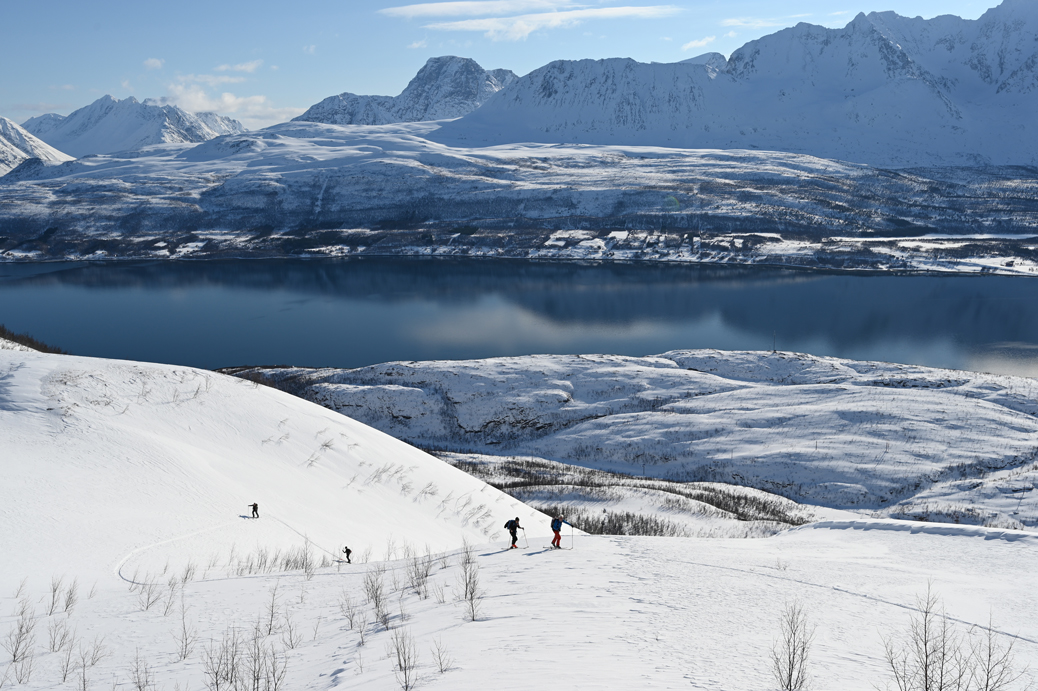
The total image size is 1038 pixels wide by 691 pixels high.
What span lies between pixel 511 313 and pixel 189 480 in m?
80.1

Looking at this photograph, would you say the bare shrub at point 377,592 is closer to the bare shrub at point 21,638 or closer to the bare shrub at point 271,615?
the bare shrub at point 271,615

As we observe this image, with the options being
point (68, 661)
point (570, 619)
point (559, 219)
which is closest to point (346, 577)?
point (68, 661)

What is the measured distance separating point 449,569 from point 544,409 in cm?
3841

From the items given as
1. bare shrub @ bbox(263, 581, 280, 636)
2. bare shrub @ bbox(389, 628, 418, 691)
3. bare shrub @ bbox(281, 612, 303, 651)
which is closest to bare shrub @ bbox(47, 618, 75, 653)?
bare shrub @ bbox(263, 581, 280, 636)

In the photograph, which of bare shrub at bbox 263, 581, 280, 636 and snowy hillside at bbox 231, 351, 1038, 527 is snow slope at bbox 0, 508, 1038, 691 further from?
snowy hillside at bbox 231, 351, 1038, 527

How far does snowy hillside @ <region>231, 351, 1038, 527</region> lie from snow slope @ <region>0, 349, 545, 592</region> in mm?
19869

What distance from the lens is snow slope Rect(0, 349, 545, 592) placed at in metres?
15.5

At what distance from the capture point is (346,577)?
15.1m

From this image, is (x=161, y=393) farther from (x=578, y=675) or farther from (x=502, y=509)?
(x=578, y=675)

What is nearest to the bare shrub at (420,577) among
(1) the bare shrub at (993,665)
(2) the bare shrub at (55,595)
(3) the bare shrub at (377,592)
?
→ (3) the bare shrub at (377,592)

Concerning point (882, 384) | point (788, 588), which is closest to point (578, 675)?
point (788, 588)

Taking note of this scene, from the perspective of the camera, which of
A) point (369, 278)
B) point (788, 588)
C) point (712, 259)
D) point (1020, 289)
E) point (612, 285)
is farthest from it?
point (712, 259)

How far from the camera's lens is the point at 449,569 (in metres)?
15.5

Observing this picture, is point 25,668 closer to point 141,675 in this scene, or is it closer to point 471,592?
point 141,675
